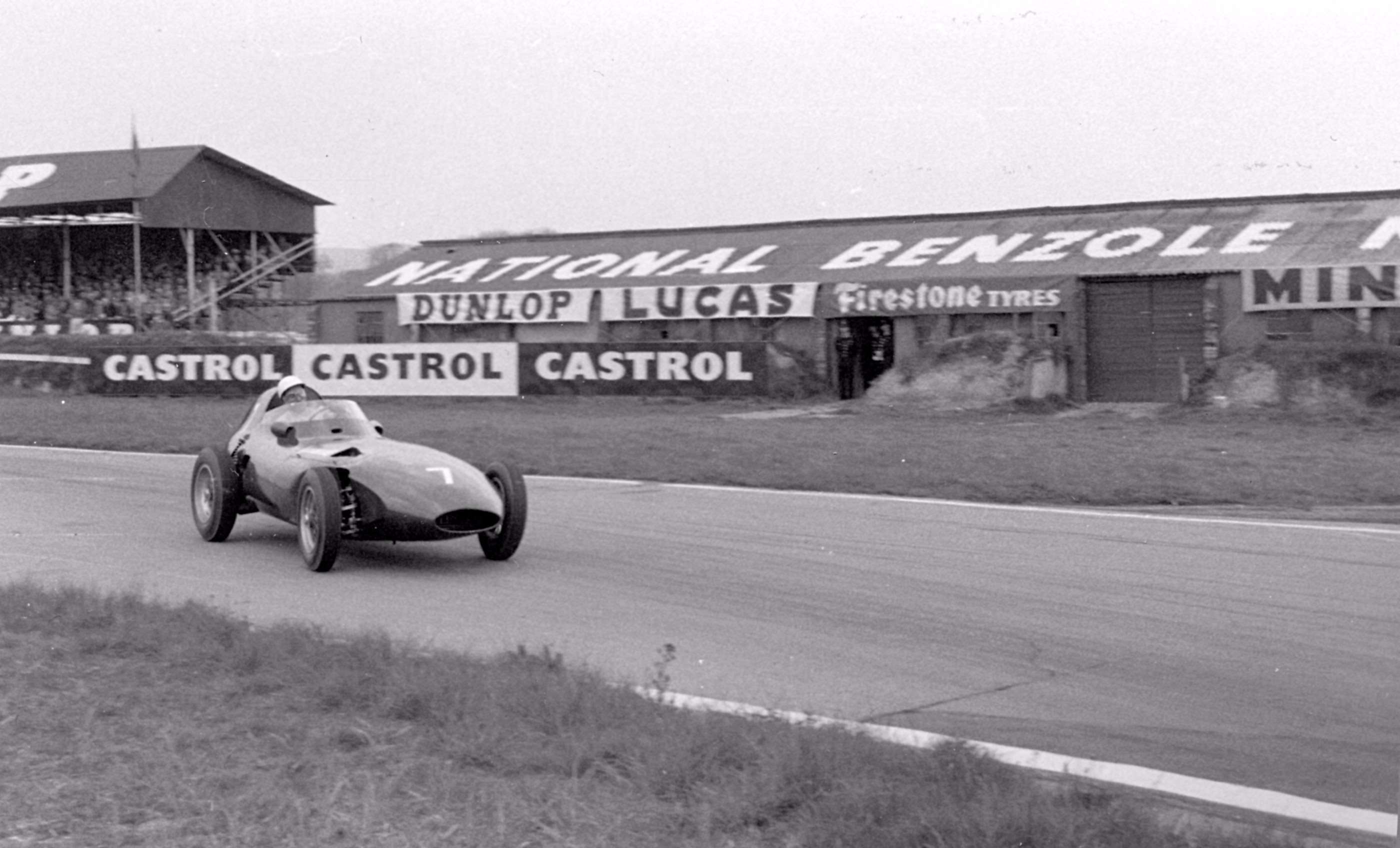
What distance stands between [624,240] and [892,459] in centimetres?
2552

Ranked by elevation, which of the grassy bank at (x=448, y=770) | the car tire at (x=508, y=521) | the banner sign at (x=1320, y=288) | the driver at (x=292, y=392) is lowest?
the grassy bank at (x=448, y=770)

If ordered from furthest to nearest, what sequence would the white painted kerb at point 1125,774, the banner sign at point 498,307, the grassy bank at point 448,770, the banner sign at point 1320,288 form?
the banner sign at point 498,307
the banner sign at point 1320,288
the white painted kerb at point 1125,774
the grassy bank at point 448,770

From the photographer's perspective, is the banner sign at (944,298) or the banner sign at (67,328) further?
the banner sign at (67,328)

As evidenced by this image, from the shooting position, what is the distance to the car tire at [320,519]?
37.4 ft

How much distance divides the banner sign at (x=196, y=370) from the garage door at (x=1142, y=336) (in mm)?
15668

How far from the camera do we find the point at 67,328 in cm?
4947

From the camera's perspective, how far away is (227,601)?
10.4m

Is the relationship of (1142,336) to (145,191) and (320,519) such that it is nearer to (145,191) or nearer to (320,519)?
(320,519)

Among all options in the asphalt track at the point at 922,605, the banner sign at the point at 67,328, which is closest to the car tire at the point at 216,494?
the asphalt track at the point at 922,605

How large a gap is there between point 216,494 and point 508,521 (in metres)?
2.72

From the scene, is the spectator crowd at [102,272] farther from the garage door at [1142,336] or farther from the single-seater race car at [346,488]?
the single-seater race car at [346,488]

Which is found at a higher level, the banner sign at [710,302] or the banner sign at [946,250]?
the banner sign at [946,250]

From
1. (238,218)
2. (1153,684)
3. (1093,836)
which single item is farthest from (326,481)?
(238,218)

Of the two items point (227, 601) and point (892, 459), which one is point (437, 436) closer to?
point (892, 459)
